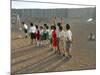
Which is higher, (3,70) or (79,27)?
(79,27)

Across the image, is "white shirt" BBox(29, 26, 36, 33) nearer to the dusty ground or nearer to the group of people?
the group of people

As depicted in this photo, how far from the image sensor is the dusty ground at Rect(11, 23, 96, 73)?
2400mm

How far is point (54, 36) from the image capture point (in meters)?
2.54

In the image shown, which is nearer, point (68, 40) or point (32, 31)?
point (32, 31)

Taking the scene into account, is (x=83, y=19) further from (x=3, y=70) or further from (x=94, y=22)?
(x=3, y=70)

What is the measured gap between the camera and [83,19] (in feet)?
8.64

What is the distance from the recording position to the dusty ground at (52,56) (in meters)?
2.40

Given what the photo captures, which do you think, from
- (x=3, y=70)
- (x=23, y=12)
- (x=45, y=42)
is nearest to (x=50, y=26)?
(x=45, y=42)

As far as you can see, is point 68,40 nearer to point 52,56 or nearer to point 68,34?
point 68,34

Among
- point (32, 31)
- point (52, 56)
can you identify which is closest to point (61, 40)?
point (52, 56)

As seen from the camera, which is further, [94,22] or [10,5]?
[94,22]

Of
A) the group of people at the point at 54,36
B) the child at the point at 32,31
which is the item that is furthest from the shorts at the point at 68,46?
the child at the point at 32,31

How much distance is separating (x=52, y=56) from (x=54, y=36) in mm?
239
